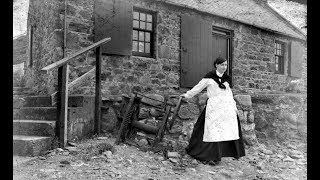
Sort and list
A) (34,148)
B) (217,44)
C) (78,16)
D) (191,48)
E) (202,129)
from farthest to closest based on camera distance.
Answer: (217,44)
(191,48)
(78,16)
(202,129)
(34,148)

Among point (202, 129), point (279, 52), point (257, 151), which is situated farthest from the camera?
point (279, 52)

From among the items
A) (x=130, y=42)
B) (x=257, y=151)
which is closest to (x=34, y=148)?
(x=257, y=151)

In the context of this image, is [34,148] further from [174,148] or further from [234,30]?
[234,30]

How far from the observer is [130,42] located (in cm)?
782

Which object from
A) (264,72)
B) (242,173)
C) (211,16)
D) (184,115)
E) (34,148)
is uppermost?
(211,16)

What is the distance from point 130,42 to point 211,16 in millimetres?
3317

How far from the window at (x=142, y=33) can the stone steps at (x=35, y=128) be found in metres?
4.07

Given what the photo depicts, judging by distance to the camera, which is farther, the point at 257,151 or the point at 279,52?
the point at 279,52

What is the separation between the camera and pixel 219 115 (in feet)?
14.8

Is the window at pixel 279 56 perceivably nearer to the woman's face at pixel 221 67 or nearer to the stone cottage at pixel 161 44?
the stone cottage at pixel 161 44

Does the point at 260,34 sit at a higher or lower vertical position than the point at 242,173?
higher

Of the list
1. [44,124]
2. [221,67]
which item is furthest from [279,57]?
[44,124]

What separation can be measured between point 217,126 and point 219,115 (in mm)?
174

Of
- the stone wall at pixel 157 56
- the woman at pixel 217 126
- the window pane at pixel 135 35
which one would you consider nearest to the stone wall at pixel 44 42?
the stone wall at pixel 157 56
